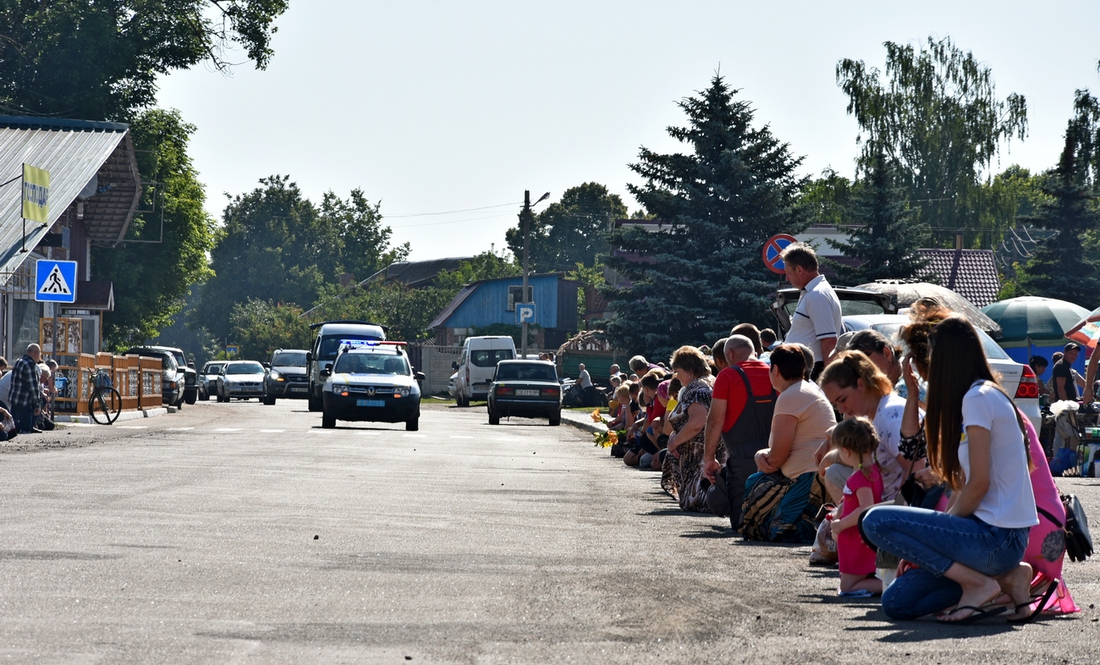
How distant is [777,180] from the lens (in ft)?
138

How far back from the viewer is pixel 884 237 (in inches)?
1726

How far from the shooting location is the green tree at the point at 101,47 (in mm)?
47781

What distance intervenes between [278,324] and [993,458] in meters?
103

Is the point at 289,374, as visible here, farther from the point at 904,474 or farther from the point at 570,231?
the point at 570,231

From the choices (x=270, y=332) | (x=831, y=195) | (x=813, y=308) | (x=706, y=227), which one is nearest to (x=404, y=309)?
(x=270, y=332)

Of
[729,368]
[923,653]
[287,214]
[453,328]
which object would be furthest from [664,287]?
[287,214]

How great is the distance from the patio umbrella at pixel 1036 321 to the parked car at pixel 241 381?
32.1 meters

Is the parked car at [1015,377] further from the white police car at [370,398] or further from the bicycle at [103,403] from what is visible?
the bicycle at [103,403]

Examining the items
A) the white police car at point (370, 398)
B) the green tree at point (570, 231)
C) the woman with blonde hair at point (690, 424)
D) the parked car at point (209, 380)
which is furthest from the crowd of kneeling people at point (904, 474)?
the green tree at point (570, 231)

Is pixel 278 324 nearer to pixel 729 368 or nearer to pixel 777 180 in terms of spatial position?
pixel 777 180

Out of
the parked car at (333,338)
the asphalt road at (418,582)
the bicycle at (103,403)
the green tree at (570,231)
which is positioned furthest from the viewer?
the green tree at (570,231)

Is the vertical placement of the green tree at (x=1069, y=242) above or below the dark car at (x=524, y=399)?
above

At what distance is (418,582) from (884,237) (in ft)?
125

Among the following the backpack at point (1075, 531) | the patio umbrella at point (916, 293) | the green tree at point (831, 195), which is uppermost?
the green tree at point (831, 195)
